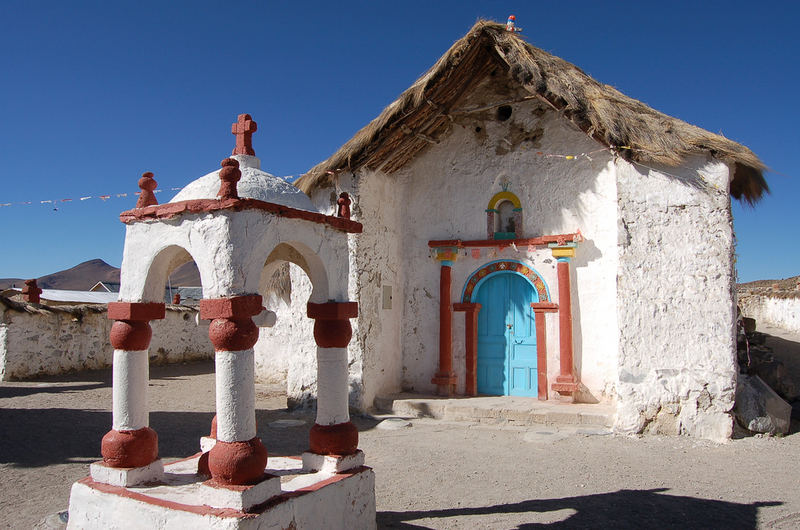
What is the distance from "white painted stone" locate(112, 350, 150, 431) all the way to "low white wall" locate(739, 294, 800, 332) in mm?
17083

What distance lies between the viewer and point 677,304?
6.47 metres

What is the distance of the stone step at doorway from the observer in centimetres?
677

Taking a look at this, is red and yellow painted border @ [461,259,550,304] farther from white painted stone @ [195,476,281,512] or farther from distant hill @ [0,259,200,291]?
distant hill @ [0,259,200,291]

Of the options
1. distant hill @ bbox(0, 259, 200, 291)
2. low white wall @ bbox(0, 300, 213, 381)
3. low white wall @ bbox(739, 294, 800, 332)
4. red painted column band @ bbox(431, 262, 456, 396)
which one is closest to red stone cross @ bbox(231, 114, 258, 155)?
red painted column band @ bbox(431, 262, 456, 396)

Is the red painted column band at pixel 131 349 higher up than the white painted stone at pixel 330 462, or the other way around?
the red painted column band at pixel 131 349

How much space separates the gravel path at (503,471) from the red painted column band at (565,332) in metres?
0.83

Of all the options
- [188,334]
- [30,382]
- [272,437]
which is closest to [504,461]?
[272,437]

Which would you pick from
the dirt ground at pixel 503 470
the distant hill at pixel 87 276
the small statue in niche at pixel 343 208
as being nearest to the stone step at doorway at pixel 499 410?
the dirt ground at pixel 503 470

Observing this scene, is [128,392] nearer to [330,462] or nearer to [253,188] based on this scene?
[330,462]

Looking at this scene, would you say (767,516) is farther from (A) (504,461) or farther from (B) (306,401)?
(B) (306,401)

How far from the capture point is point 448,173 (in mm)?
8539

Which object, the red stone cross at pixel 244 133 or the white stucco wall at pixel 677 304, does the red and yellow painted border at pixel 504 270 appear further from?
the red stone cross at pixel 244 133

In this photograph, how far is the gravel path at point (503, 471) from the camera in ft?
13.8

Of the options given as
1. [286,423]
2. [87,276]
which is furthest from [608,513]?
[87,276]
